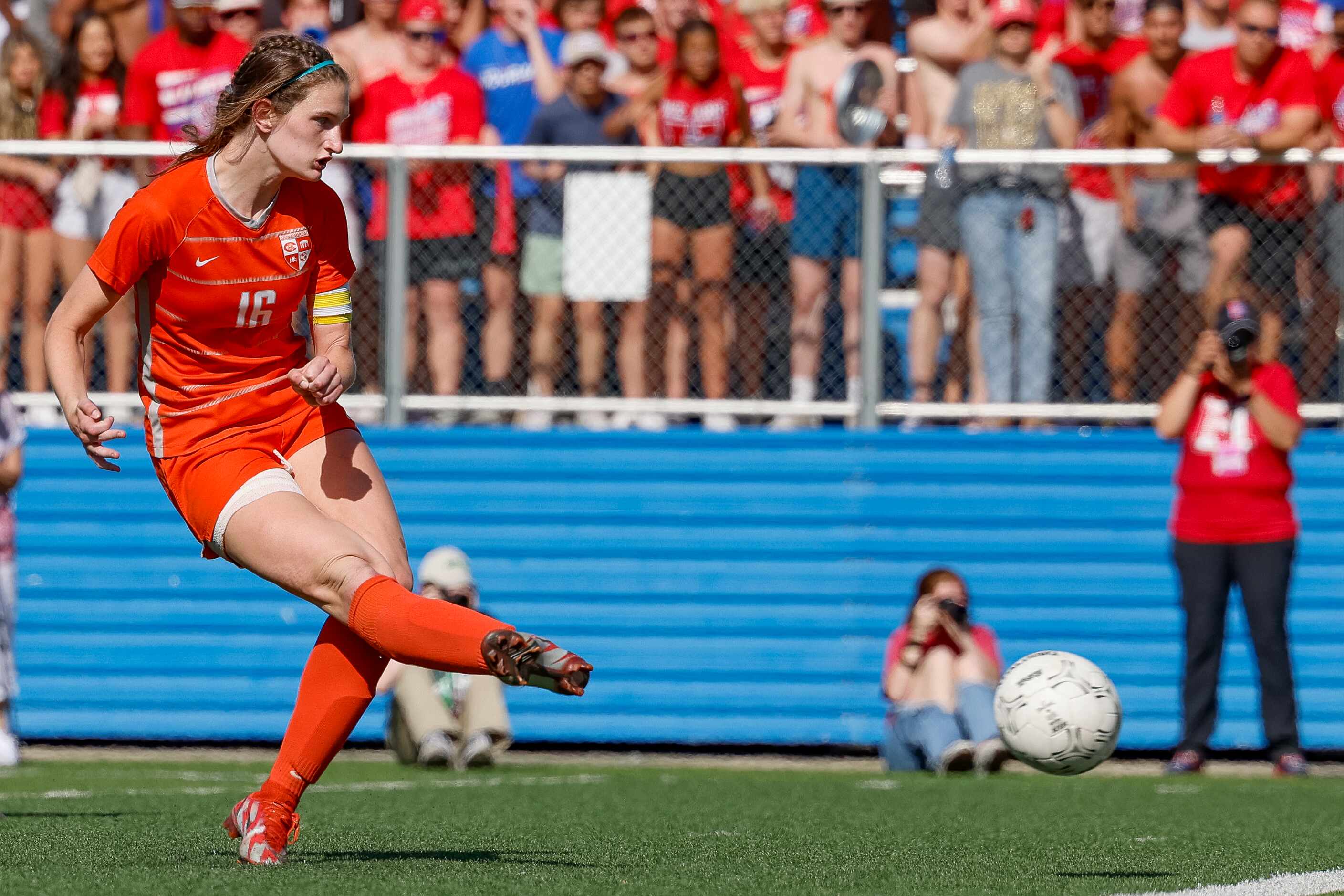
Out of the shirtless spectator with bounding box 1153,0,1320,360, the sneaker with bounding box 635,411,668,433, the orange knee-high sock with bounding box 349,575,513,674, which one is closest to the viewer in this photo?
the orange knee-high sock with bounding box 349,575,513,674

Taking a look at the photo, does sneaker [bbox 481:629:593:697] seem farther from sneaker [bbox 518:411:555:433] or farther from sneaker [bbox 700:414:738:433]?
sneaker [bbox 518:411:555:433]

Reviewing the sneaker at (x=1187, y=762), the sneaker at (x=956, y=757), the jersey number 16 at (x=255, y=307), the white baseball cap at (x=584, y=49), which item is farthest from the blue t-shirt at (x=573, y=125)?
the jersey number 16 at (x=255, y=307)

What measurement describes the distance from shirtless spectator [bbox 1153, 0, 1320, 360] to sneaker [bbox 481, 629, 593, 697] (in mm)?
6923

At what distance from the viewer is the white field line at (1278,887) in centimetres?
525

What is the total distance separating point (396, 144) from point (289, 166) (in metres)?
6.45

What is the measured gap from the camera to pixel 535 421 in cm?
1191

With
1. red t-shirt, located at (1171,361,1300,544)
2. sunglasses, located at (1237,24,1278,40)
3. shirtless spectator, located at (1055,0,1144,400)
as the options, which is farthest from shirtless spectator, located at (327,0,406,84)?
red t-shirt, located at (1171,361,1300,544)

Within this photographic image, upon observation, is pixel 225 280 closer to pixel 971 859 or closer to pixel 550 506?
pixel 971 859

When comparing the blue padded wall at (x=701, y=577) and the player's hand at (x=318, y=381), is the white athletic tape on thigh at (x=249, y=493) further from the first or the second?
the blue padded wall at (x=701, y=577)

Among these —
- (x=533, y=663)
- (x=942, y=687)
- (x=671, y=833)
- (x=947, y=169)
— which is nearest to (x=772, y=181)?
(x=947, y=169)

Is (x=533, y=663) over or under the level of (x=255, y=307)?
under

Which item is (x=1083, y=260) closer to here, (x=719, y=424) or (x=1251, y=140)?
(x=1251, y=140)

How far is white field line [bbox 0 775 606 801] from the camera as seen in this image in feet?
28.1

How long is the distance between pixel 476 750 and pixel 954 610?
8.07ft
